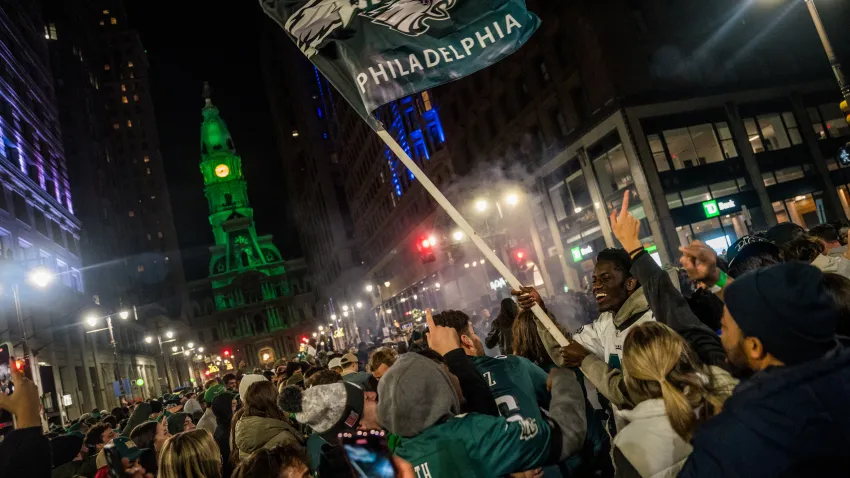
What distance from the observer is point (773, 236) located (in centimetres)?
805

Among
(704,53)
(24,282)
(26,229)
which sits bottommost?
(24,282)

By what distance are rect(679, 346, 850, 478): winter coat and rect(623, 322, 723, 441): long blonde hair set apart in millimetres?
447

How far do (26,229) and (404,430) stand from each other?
4188 cm

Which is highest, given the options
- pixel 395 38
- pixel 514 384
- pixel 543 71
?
pixel 543 71

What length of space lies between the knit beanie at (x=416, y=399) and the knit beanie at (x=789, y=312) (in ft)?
4.64

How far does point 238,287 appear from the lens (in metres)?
111

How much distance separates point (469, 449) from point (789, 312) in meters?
1.62

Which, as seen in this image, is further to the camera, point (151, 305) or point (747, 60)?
point (151, 305)


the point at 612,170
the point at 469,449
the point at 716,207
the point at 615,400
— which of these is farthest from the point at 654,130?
the point at 469,449

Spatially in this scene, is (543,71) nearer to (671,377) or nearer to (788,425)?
(671,377)

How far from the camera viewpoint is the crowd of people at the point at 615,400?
6.45 feet

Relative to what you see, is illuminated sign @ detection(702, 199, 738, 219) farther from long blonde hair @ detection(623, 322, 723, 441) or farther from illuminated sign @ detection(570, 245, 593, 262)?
long blonde hair @ detection(623, 322, 723, 441)

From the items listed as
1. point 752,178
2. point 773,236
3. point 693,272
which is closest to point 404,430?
point 693,272

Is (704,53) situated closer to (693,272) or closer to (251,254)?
(693,272)
